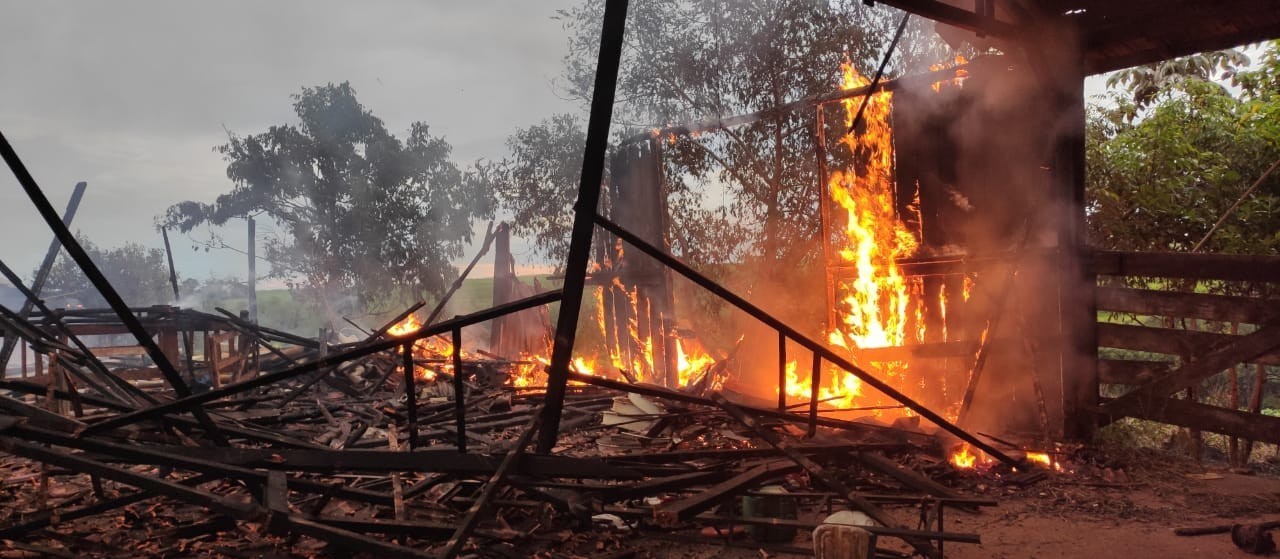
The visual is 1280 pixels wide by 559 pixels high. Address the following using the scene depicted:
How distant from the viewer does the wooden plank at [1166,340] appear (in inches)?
259

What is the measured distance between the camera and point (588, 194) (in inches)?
186

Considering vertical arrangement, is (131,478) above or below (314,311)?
below

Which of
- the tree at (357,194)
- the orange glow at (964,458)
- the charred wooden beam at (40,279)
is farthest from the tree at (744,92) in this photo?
the charred wooden beam at (40,279)

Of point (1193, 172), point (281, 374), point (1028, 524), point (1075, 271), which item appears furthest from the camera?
point (1193, 172)

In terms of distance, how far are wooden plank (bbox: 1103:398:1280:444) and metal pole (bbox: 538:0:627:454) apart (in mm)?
5903

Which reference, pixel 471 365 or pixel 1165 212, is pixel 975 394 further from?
pixel 471 365

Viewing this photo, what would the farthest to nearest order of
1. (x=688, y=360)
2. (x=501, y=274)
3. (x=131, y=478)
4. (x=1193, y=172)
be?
1. (x=501, y=274)
2. (x=688, y=360)
3. (x=1193, y=172)
4. (x=131, y=478)

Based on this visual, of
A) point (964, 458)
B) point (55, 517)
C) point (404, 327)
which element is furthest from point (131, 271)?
point (964, 458)

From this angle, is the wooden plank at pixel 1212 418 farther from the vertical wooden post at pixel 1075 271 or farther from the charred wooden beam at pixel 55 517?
the charred wooden beam at pixel 55 517

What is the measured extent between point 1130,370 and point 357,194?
64.7 feet

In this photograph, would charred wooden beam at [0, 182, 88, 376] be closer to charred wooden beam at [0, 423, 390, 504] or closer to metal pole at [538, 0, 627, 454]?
charred wooden beam at [0, 423, 390, 504]

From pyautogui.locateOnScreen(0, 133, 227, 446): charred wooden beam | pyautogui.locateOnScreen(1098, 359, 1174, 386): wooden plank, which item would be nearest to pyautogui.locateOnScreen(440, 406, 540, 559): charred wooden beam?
pyautogui.locateOnScreen(0, 133, 227, 446): charred wooden beam

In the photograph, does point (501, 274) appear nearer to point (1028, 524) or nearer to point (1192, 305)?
point (1028, 524)

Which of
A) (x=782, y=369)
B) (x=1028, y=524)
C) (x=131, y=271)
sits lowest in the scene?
(x=1028, y=524)
